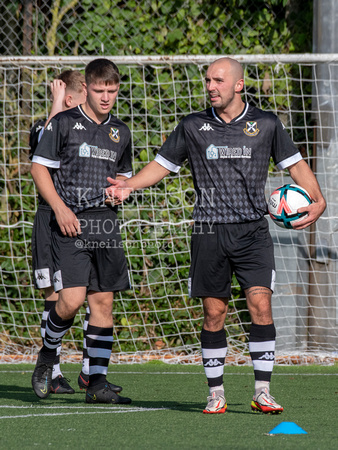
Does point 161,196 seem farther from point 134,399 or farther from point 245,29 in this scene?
point 134,399

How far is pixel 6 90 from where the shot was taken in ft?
27.1

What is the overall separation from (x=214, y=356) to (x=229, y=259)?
1.84 feet

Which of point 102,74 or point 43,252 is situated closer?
point 102,74

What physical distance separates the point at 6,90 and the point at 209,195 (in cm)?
481

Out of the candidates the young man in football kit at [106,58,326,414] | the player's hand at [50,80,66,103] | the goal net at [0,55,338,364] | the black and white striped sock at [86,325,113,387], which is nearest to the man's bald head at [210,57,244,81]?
the young man in football kit at [106,58,326,414]

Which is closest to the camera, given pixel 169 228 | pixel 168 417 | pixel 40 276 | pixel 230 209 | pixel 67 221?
pixel 168 417

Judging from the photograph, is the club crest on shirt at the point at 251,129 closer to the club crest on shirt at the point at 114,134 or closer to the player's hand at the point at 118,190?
the player's hand at the point at 118,190

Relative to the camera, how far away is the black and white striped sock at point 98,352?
4.49 metres

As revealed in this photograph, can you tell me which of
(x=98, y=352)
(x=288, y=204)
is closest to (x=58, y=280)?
(x=98, y=352)

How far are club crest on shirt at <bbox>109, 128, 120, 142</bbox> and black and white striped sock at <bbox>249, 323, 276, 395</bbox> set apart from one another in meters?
1.49

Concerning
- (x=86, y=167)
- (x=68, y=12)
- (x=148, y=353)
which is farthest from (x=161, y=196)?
(x=86, y=167)

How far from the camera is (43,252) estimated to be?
5324 mm

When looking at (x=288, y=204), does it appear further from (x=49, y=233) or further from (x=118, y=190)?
(x=49, y=233)

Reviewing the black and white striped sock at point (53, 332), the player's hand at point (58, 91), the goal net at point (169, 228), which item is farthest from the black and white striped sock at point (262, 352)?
the goal net at point (169, 228)
